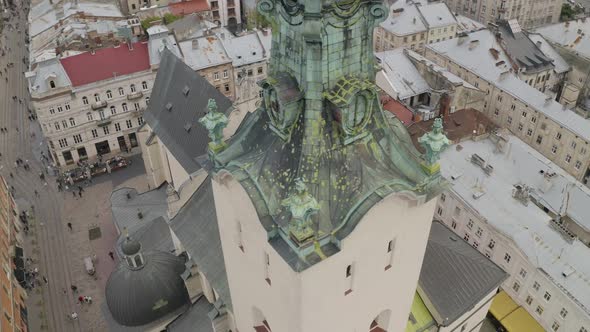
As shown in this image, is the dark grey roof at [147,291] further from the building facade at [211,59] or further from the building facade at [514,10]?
the building facade at [514,10]

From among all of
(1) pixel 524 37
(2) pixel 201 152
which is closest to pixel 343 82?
(2) pixel 201 152

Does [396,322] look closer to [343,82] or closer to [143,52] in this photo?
[343,82]

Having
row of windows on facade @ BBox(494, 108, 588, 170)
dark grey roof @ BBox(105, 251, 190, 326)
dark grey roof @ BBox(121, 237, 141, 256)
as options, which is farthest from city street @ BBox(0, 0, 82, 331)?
row of windows on facade @ BBox(494, 108, 588, 170)

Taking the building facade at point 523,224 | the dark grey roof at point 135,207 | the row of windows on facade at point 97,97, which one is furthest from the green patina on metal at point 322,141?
the row of windows on facade at point 97,97

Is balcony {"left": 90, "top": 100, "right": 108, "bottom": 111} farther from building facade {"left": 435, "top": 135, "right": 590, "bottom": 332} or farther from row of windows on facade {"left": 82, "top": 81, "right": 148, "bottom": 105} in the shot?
building facade {"left": 435, "top": 135, "right": 590, "bottom": 332}

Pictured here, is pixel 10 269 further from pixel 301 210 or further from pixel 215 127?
pixel 301 210

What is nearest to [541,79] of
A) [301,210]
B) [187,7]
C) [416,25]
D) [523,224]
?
[416,25]
